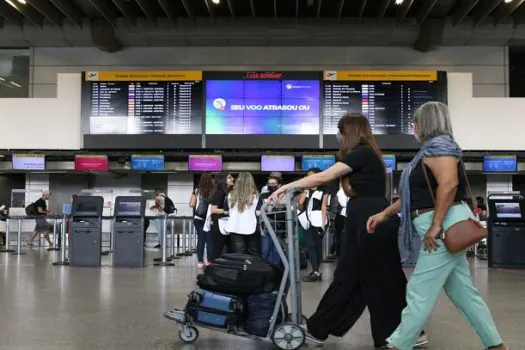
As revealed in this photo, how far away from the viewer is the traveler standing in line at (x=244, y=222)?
7906 mm

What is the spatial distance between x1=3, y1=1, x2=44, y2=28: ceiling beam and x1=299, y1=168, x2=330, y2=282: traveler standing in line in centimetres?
1123

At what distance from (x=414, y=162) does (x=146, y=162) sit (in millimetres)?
12963

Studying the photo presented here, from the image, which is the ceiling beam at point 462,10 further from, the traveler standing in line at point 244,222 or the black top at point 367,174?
the black top at point 367,174

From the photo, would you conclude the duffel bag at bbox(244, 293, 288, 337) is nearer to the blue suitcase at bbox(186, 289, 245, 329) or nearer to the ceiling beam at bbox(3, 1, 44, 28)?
the blue suitcase at bbox(186, 289, 245, 329)

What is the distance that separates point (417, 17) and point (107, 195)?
10.9 meters

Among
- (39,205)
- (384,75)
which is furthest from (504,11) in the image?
(39,205)

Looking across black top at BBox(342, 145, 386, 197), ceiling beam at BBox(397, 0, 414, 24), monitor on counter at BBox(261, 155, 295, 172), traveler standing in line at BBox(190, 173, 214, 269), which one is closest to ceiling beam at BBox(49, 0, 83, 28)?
monitor on counter at BBox(261, 155, 295, 172)

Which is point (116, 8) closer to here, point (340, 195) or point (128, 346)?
point (340, 195)

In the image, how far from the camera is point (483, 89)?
1767 centimetres

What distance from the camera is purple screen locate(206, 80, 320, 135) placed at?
15312 mm

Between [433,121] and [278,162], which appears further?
[278,162]

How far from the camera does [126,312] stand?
5.26m

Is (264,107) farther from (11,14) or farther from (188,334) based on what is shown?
(188,334)

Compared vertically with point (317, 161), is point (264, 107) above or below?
above
